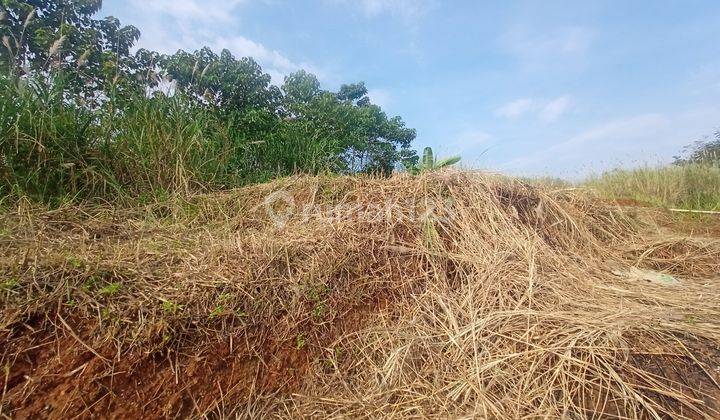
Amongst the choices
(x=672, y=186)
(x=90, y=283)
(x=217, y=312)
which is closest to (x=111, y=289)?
(x=90, y=283)

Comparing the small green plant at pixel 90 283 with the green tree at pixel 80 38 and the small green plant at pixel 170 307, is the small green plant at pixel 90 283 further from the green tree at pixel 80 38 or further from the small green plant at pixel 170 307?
the green tree at pixel 80 38

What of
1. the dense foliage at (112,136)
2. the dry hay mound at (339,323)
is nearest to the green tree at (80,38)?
the dense foliage at (112,136)

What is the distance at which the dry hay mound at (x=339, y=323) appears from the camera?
1124mm

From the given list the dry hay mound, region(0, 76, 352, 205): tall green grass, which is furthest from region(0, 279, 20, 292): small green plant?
region(0, 76, 352, 205): tall green grass

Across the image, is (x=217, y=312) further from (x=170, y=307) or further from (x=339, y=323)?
(x=339, y=323)

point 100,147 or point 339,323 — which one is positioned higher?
point 100,147

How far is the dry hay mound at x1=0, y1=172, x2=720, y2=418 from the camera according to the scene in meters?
1.12

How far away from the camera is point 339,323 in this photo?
1535 mm

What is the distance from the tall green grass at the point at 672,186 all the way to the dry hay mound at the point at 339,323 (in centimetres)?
416

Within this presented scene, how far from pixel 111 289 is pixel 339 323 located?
872mm

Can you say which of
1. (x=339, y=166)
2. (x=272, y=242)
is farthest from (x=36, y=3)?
(x=272, y=242)

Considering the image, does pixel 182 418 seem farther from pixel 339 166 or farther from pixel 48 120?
pixel 339 166

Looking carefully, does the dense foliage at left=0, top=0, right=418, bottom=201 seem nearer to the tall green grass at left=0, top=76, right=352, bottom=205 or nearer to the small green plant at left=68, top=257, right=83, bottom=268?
the tall green grass at left=0, top=76, right=352, bottom=205

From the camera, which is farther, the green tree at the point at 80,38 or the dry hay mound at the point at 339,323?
the green tree at the point at 80,38
